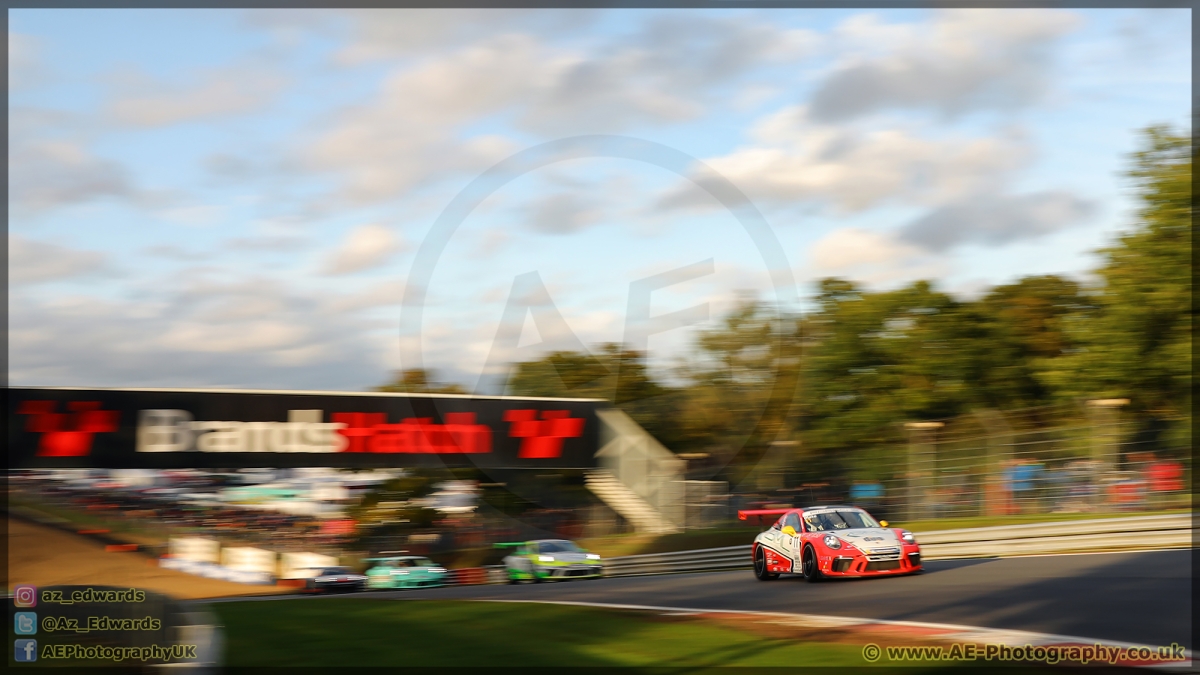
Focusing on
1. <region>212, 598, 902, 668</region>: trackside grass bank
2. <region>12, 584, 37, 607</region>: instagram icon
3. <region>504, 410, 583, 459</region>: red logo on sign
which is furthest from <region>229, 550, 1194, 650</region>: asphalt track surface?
<region>504, 410, 583, 459</region>: red logo on sign

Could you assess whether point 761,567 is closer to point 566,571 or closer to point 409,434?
point 566,571

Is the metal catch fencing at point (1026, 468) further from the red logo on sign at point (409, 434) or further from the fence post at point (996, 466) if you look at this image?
the red logo on sign at point (409, 434)

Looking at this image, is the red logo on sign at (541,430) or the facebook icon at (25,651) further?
the red logo on sign at (541,430)

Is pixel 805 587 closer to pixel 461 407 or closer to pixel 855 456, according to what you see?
pixel 855 456

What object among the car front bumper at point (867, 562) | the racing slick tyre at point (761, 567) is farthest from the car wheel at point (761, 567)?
the car front bumper at point (867, 562)

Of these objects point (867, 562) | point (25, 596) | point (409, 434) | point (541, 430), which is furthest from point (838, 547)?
point (409, 434)

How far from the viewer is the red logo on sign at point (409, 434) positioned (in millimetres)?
28828

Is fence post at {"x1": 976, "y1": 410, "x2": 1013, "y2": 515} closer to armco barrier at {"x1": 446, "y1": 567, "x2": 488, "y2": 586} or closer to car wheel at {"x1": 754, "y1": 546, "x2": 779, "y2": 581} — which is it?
car wheel at {"x1": 754, "y1": 546, "x2": 779, "y2": 581}

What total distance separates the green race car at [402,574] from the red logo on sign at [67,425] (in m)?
8.03

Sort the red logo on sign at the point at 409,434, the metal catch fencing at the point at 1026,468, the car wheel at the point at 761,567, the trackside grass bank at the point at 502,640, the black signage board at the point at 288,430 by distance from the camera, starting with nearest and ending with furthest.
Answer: the trackside grass bank at the point at 502,640 < the car wheel at the point at 761,567 < the metal catch fencing at the point at 1026,468 < the black signage board at the point at 288,430 < the red logo on sign at the point at 409,434

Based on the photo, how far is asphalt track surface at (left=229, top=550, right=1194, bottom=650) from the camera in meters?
8.69

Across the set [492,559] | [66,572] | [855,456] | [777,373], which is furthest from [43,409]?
[777,373]

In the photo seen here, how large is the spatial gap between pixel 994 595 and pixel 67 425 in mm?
23254

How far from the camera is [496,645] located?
345 inches
